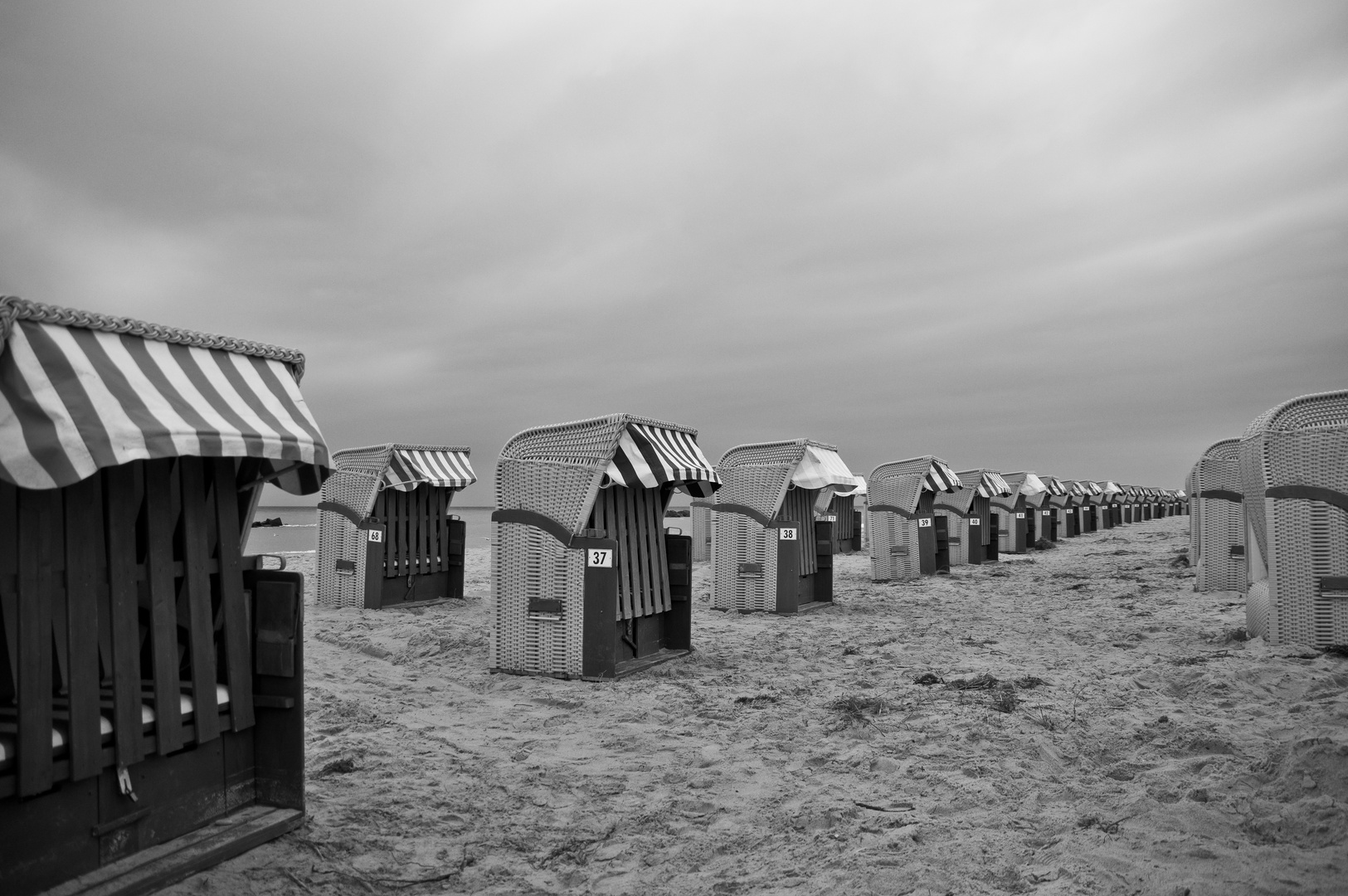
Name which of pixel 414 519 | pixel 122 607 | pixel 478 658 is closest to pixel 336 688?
pixel 478 658


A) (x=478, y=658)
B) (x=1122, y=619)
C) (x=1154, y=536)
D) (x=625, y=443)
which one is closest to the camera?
(x=625, y=443)

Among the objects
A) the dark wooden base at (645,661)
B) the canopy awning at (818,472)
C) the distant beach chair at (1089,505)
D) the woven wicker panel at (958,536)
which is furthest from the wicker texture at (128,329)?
the distant beach chair at (1089,505)

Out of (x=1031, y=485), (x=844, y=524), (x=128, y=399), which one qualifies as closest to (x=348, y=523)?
(x=128, y=399)

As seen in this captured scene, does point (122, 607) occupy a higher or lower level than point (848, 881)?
higher

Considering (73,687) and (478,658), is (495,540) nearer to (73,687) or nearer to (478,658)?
(478,658)

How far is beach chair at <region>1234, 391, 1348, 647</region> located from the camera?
8.36 m

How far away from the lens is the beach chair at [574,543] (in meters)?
8.13

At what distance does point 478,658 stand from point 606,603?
190 cm

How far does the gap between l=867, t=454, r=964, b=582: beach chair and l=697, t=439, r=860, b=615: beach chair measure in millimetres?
4320

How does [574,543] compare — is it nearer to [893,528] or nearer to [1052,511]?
[893,528]

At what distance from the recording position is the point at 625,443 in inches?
325

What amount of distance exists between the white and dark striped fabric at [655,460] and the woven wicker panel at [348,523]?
5836 millimetres

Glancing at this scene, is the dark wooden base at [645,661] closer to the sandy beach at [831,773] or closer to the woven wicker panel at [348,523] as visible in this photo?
the sandy beach at [831,773]

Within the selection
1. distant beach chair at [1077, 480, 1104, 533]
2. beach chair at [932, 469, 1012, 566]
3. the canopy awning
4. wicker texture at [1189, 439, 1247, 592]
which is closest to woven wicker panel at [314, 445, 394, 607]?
the canopy awning
